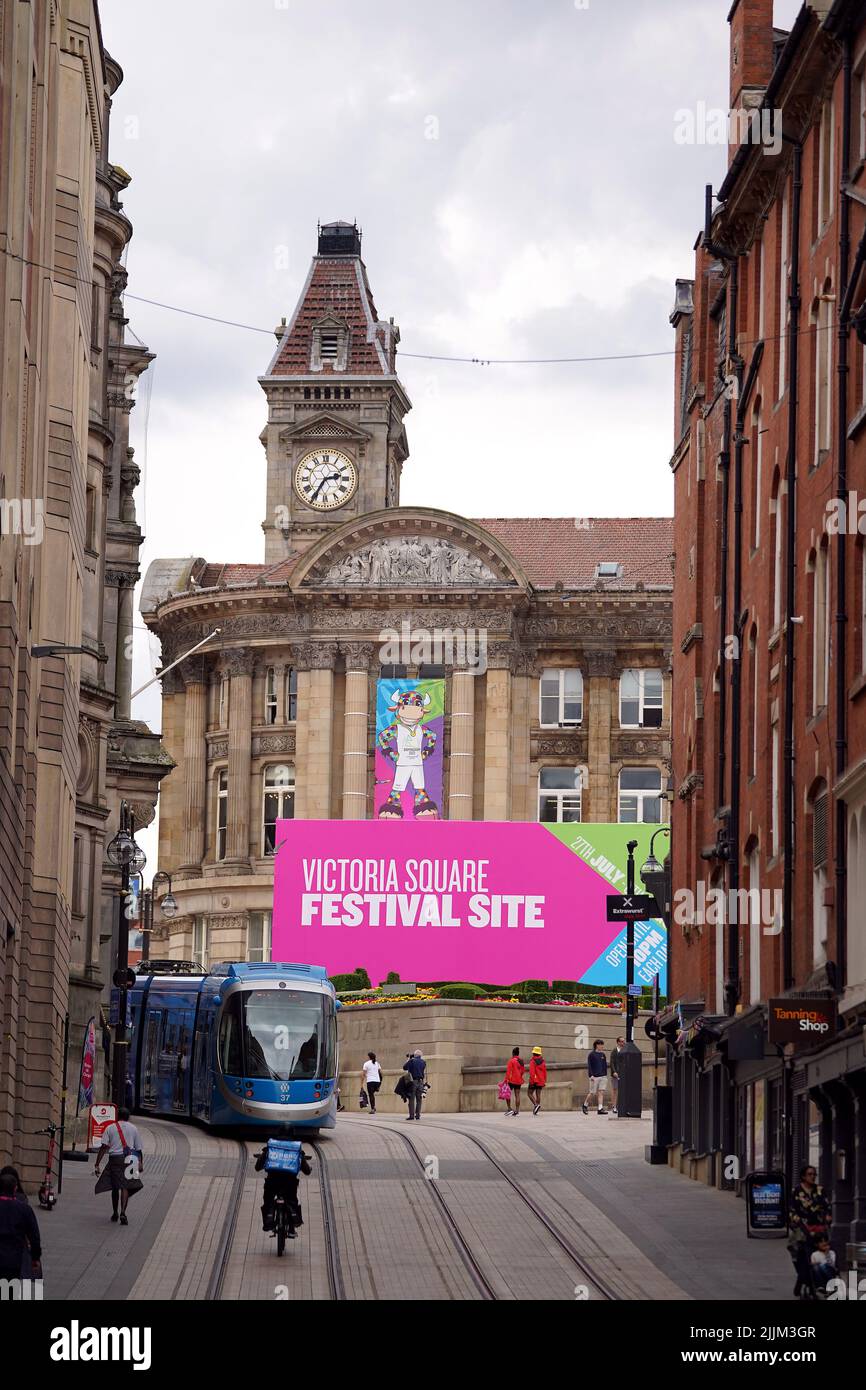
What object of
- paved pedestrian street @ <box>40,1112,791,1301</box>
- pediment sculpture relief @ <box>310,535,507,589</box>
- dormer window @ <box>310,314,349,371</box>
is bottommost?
paved pedestrian street @ <box>40,1112,791,1301</box>

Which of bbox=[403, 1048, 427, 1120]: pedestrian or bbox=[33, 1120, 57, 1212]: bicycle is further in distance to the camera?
bbox=[403, 1048, 427, 1120]: pedestrian

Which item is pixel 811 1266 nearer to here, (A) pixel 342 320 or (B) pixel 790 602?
(B) pixel 790 602

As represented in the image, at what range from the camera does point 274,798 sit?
89875mm

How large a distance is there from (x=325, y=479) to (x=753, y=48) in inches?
2537

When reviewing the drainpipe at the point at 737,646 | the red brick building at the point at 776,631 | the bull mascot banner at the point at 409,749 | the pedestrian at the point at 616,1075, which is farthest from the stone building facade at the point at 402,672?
the drainpipe at the point at 737,646

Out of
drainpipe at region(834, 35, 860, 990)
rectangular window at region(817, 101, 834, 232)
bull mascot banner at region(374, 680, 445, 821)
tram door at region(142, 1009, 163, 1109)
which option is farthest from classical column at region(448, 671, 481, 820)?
drainpipe at region(834, 35, 860, 990)

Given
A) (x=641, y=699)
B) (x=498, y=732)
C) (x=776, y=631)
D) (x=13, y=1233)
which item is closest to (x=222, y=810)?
(x=498, y=732)

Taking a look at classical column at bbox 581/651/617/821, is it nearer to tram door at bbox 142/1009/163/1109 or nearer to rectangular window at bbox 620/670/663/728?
rectangular window at bbox 620/670/663/728

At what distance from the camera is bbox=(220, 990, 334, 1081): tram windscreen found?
147 ft

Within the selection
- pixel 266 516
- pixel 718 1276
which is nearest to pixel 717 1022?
pixel 718 1276

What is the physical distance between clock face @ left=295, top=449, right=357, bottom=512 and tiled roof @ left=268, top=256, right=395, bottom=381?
3321 millimetres

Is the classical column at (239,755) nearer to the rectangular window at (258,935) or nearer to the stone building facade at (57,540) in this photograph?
the rectangular window at (258,935)

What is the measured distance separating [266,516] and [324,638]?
17543 millimetres
